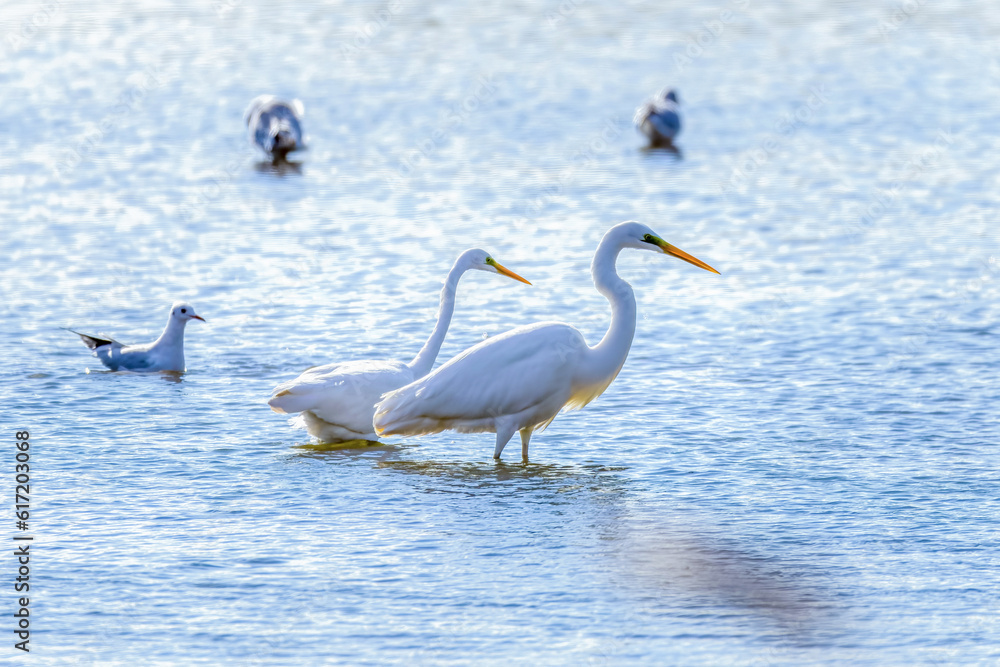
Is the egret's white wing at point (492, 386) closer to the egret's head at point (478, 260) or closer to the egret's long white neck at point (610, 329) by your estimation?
the egret's long white neck at point (610, 329)

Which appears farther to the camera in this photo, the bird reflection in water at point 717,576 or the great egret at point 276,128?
the great egret at point 276,128

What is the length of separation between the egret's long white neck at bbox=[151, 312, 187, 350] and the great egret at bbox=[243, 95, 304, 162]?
30.3 feet

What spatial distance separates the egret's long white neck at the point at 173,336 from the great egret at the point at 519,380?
2886 mm

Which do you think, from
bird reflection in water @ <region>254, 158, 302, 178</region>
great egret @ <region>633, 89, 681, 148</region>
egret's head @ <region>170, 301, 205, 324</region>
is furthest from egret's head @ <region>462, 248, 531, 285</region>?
great egret @ <region>633, 89, 681, 148</region>

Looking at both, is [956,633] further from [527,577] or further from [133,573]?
[133,573]

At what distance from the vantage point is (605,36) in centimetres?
3084

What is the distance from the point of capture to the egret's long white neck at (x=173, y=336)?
482 inches

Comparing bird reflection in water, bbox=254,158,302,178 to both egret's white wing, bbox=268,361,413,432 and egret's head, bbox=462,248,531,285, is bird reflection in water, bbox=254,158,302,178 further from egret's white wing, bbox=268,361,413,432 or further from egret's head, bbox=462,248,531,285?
egret's white wing, bbox=268,361,413,432

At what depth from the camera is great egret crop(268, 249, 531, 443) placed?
10109 millimetres

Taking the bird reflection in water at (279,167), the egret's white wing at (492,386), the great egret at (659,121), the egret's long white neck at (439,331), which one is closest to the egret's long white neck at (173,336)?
the egret's long white neck at (439,331)

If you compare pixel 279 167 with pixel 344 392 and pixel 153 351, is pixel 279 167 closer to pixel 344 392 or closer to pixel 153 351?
pixel 153 351

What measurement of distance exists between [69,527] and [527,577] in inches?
108

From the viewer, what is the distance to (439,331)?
10.9 metres

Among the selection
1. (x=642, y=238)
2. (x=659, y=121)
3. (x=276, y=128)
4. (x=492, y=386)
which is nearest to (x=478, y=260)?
(x=642, y=238)
